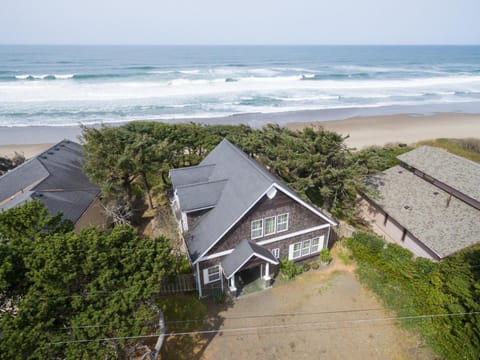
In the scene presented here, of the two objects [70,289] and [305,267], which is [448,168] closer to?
[305,267]

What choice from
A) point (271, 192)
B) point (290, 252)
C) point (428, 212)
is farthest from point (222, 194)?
point (428, 212)

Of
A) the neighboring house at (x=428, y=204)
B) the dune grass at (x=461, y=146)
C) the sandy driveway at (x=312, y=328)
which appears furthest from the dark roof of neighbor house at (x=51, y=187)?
the dune grass at (x=461, y=146)

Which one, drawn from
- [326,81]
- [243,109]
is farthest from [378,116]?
[326,81]

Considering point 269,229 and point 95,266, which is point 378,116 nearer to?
point 269,229

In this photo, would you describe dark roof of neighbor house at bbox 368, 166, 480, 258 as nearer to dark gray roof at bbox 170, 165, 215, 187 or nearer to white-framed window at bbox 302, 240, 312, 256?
white-framed window at bbox 302, 240, 312, 256

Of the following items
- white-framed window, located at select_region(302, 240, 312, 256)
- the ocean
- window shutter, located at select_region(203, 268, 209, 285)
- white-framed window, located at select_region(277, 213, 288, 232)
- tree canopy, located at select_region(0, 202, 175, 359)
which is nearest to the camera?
tree canopy, located at select_region(0, 202, 175, 359)

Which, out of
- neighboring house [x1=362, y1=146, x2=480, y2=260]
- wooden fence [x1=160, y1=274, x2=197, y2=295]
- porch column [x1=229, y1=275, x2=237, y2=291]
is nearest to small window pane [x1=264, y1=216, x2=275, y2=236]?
porch column [x1=229, y1=275, x2=237, y2=291]

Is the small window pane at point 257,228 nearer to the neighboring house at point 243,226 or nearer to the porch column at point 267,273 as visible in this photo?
the neighboring house at point 243,226
